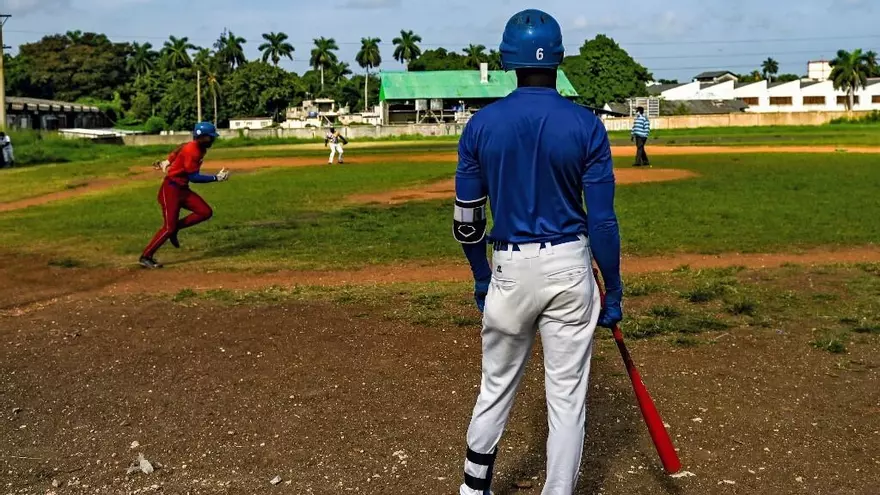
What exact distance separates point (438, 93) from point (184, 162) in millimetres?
76952

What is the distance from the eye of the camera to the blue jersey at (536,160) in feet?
12.4

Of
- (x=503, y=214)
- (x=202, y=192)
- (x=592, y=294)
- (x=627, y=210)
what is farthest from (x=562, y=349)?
(x=202, y=192)

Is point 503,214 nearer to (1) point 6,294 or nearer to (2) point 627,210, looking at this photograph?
(1) point 6,294

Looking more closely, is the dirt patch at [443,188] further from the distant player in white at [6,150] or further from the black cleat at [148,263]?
the distant player in white at [6,150]

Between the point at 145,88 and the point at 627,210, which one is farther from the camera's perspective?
the point at 145,88

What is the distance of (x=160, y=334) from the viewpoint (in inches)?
327

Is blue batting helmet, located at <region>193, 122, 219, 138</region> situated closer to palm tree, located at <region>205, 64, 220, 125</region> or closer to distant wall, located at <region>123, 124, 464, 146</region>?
distant wall, located at <region>123, 124, 464, 146</region>

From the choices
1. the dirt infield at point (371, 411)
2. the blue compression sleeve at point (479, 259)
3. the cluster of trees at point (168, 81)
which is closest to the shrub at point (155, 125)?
Answer: the cluster of trees at point (168, 81)

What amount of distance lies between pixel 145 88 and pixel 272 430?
107065 millimetres

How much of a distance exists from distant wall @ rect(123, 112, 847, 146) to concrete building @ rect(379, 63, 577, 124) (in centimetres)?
777

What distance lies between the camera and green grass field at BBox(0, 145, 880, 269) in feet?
44.4

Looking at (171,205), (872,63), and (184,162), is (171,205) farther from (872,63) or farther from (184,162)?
(872,63)

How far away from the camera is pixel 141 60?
129 m

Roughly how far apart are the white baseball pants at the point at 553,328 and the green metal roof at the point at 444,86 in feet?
273
